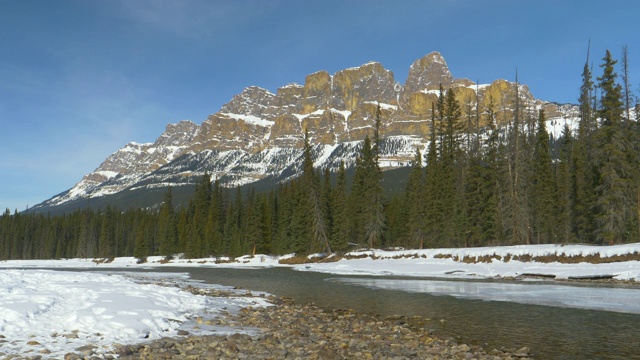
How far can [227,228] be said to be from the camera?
9294 centimetres

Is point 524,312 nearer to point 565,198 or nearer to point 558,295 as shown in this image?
point 558,295

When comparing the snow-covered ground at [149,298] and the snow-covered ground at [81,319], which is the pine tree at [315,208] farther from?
the snow-covered ground at [81,319]

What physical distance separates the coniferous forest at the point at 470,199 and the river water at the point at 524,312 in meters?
18.6

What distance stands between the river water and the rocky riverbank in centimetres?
127

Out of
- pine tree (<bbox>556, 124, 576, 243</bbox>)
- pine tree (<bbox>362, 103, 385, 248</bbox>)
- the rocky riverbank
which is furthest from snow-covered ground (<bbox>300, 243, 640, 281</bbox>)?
the rocky riverbank

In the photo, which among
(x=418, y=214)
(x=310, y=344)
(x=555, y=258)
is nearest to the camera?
(x=310, y=344)

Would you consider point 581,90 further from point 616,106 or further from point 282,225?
point 282,225

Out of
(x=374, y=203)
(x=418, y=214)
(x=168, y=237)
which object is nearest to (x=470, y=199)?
(x=418, y=214)

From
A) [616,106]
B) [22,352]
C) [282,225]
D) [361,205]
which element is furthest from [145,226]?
[22,352]

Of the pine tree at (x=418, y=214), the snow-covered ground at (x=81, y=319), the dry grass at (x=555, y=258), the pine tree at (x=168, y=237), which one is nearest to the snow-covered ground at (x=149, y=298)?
the snow-covered ground at (x=81, y=319)

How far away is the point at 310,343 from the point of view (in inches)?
476

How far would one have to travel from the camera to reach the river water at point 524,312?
1267 cm

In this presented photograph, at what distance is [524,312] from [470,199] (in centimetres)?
3890

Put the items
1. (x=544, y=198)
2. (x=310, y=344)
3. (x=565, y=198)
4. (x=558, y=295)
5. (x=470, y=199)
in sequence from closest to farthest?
(x=310, y=344) → (x=558, y=295) → (x=565, y=198) → (x=470, y=199) → (x=544, y=198)
